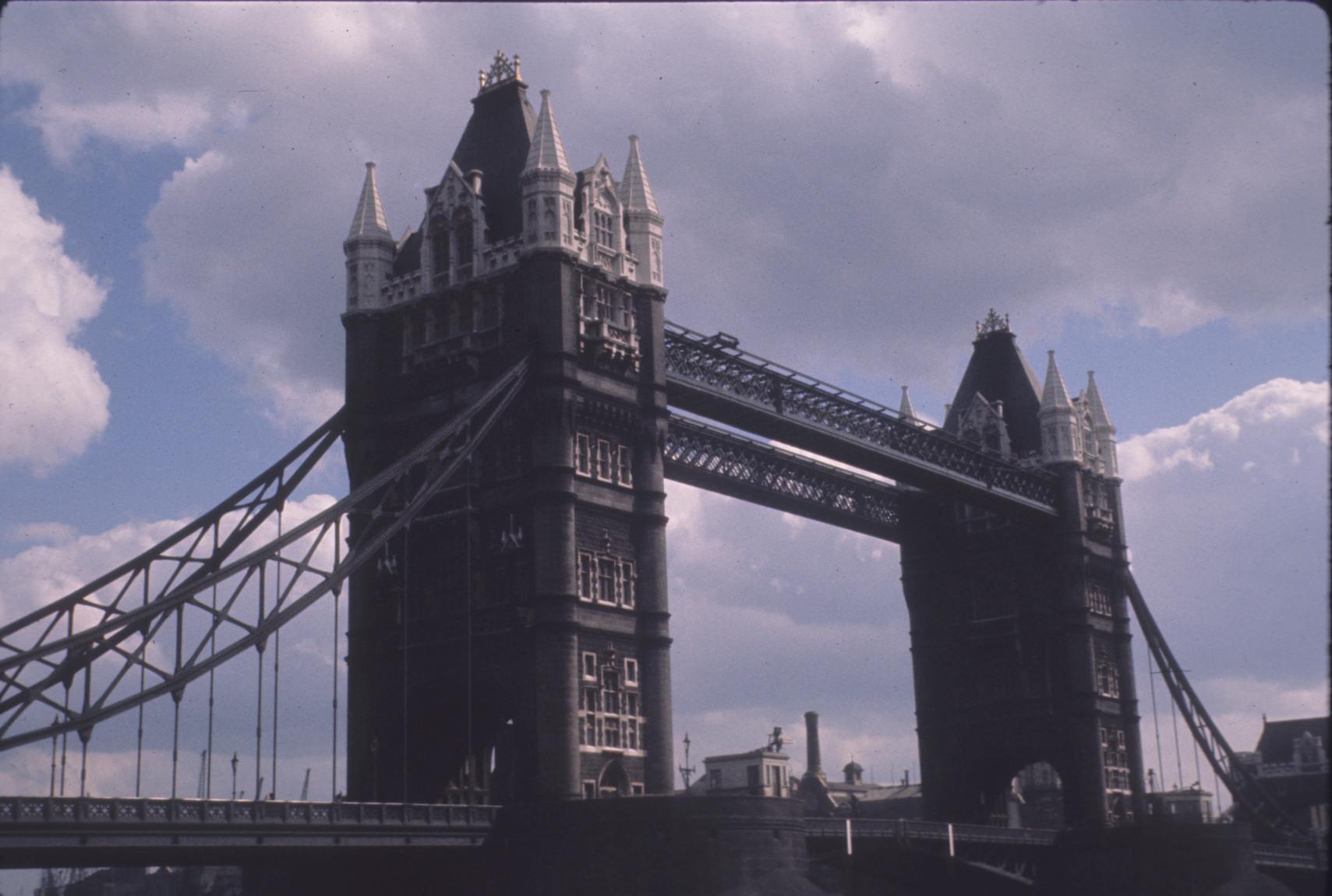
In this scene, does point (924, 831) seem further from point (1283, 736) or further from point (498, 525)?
point (1283, 736)

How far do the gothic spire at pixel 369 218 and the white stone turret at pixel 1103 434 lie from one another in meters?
49.5

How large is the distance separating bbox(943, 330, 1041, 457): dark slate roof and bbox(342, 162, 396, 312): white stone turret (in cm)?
4401

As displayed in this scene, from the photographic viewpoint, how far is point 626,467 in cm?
6944

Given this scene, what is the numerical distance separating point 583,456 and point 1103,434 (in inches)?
1922

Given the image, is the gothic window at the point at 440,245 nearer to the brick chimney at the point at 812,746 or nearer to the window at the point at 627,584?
the window at the point at 627,584

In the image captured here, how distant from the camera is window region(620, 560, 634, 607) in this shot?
67750 millimetres

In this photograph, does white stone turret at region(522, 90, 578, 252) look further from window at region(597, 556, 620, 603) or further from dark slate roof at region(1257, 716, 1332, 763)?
dark slate roof at region(1257, 716, 1332, 763)

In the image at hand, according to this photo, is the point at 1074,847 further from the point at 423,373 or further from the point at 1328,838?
the point at 1328,838

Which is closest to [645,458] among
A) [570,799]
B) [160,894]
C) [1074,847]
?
[570,799]

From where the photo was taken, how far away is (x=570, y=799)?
62000 mm

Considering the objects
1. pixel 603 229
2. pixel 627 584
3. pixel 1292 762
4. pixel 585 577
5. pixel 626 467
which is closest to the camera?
pixel 585 577

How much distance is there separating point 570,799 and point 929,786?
43.4 metres

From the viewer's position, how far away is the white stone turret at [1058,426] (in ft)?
327

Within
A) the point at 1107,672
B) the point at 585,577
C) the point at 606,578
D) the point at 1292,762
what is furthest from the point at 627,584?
the point at 1292,762
